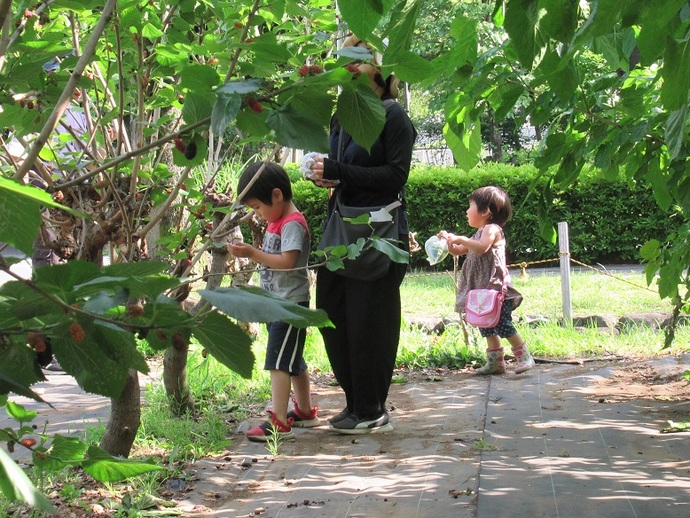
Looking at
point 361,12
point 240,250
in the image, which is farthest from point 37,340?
point 240,250

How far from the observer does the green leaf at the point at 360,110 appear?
157 cm

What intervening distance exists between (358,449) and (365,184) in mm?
1319

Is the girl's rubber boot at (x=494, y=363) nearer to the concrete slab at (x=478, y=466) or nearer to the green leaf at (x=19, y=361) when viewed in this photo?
the concrete slab at (x=478, y=466)

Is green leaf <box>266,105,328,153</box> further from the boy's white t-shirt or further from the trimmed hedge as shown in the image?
the trimmed hedge

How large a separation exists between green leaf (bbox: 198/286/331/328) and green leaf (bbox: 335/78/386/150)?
0.42 m

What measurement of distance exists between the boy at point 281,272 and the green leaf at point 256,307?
330 cm

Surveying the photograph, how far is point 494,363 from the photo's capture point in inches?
266

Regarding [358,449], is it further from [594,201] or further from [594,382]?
[594,201]

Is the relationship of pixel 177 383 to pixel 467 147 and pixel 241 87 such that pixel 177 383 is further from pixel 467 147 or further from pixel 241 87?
pixel 241 87

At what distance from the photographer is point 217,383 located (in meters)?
6.02

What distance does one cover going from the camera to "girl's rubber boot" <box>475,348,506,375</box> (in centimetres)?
674

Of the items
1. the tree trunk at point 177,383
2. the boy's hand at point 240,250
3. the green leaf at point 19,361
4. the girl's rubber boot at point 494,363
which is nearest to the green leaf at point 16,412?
the green leaf at point 19,361

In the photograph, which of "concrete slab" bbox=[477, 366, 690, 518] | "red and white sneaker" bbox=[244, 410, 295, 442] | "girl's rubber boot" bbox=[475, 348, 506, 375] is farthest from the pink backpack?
"red and white sneaker" bbox=[244, 410, 295, 442]

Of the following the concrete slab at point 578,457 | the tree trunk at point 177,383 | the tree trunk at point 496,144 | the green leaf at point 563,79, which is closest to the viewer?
the green leaf at point 563,79
